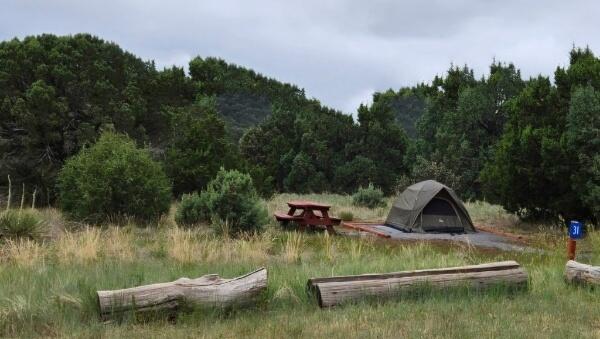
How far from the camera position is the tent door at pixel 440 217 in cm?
1823

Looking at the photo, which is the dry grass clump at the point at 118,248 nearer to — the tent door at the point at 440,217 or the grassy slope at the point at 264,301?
the grassy slope at the point at 264,301

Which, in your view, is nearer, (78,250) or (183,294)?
(183,294)

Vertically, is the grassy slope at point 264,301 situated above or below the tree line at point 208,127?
below

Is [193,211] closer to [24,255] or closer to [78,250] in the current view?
[78,250]

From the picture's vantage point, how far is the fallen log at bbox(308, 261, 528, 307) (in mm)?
6582

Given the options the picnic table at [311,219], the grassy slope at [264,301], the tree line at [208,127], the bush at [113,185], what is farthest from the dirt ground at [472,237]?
the bush at [113,185]

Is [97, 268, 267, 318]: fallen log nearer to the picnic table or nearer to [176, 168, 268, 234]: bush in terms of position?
[176, 168, 268, 234]: bush

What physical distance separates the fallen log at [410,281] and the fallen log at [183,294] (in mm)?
729

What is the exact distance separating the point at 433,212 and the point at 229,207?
734 centimetres

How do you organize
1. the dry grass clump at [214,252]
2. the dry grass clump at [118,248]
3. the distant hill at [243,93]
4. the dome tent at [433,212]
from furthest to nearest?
the distant hill at [243,93] < the dome tent at [433,212] < the dry grass clump at [118,248] < the dry grass clump at [214,252]

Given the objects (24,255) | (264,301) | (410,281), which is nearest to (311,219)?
(24,255)

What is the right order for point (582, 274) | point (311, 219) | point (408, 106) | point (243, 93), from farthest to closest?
point (408, 106)
point (243, 93)
point (311, 219)
point (582, 274)

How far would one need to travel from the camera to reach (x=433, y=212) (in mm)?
18516

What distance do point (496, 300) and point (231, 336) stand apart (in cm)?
331
